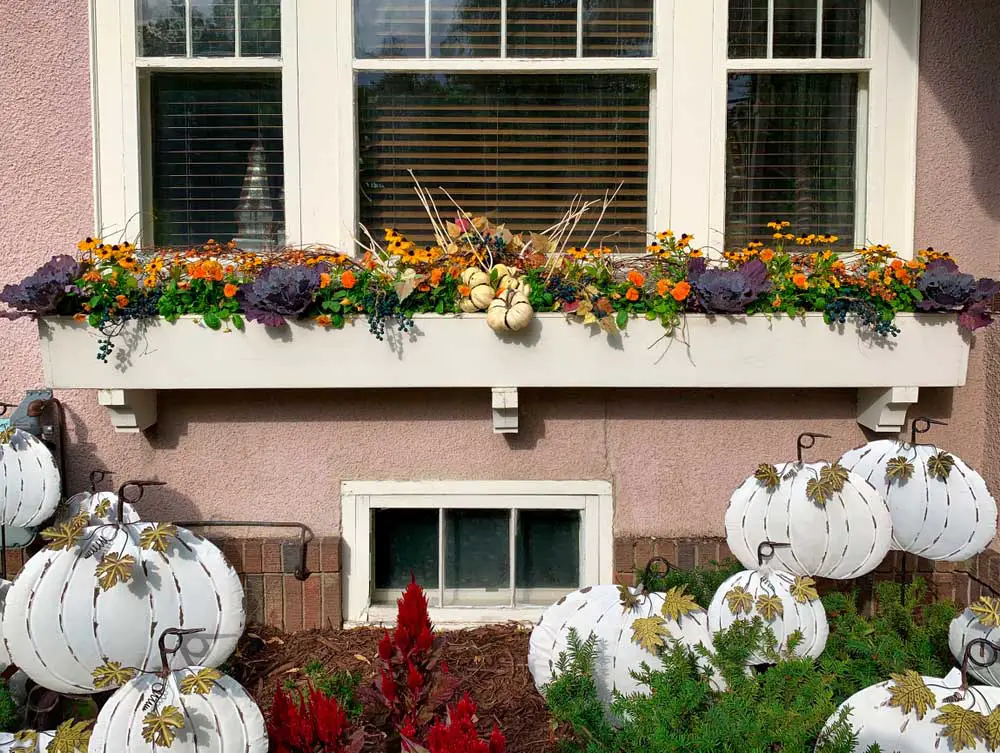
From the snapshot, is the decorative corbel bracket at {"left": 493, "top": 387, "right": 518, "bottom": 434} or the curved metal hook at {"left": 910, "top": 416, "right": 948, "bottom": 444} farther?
the decorative corbel bracket at {"left": 493, "top": 387, "right": 518, "bottom": 434}

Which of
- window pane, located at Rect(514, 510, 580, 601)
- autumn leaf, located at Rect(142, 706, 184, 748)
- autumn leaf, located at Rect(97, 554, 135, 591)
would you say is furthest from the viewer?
window pane, located at Rect(514, 510, 580, 601)

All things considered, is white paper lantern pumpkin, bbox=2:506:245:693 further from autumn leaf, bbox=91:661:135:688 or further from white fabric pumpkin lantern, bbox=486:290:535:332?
white fabric pumpkin lantern, bbox=486:290:535:332

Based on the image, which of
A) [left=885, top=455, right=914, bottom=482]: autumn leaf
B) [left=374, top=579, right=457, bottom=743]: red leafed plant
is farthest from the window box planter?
[left=374, top=579, right=457, bottom=743]: red leafed plant

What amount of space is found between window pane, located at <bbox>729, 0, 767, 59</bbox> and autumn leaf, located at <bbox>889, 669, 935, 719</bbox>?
7.54 ft

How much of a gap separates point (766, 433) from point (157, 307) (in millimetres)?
2284

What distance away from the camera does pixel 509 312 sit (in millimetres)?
2896

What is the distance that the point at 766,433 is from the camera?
3.34 meters

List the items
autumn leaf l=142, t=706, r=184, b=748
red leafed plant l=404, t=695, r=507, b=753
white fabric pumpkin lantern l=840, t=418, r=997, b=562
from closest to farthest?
red leafed plant l=404, t=695, r=507, b=753 < autumn leaf l=142, t=706, r=184, b=748 < white fabric pumpkin lantern l=840, t=418, r=997, b=562

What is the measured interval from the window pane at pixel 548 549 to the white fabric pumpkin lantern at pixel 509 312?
890 millimetres

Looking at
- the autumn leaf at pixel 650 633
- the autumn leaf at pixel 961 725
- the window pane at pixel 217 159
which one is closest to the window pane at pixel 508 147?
the window pane at pixel 217 159

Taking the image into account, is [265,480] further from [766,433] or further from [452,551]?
[766,433]

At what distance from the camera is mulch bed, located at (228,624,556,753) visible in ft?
9.12

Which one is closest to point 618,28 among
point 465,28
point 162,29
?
point 465,28

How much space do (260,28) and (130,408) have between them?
1495 millimetres
